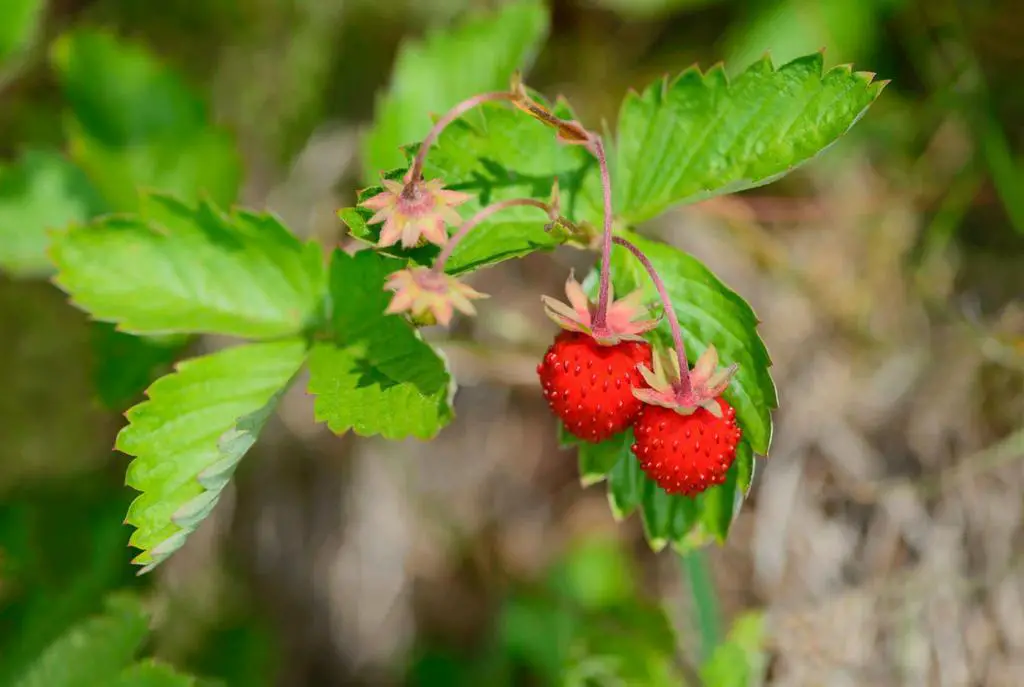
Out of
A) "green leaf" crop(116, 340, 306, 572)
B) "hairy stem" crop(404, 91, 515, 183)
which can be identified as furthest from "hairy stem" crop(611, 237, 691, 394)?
"green leaf" crop(116, 340, 306, 572)

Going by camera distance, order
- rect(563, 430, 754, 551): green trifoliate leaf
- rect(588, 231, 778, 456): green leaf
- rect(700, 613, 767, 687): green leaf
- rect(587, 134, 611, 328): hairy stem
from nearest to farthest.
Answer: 1. rect(587, 134, 611, 328): hairy stem
2. rect(588, 231, 778, 456): green leaf
3. rect(563, 430, 754, 551): green trifoliate leaf
4. rect(700, 613, 767, 687): green leaf

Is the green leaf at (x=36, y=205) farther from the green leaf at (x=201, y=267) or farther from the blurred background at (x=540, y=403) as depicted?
the green leaf at (x=201, y=267)

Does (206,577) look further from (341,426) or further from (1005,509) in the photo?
(1005,509)

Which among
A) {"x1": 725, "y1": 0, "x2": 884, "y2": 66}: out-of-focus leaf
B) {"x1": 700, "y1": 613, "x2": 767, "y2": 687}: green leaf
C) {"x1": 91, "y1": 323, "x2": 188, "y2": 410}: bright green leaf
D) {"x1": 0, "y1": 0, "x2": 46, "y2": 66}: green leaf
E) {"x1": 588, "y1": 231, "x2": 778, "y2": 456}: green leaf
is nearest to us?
{"x1": 588, "y1": 231, "x2": 778, "y2": 456}: green leaf

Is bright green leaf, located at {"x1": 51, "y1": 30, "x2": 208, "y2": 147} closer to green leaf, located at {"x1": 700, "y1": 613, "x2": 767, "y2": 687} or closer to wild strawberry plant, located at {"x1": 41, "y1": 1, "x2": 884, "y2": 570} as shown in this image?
wild strawberry plant, located at {"x1": 41, "y1": 1, "x2": 884, "y2": 570}

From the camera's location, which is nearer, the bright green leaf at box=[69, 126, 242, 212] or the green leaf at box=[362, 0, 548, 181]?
the green leaf at box=[362, 0, 548, 181]

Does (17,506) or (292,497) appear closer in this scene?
(17,506)

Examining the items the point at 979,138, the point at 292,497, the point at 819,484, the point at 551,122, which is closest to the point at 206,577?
the point at 292,497

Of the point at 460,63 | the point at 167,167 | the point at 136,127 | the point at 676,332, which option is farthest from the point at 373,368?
the point at 136,127

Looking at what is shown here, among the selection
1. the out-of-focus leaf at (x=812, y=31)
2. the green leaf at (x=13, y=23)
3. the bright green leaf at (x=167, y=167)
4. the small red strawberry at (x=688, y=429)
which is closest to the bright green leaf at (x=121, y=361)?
the bright green leaf at (x=167, y=167)
